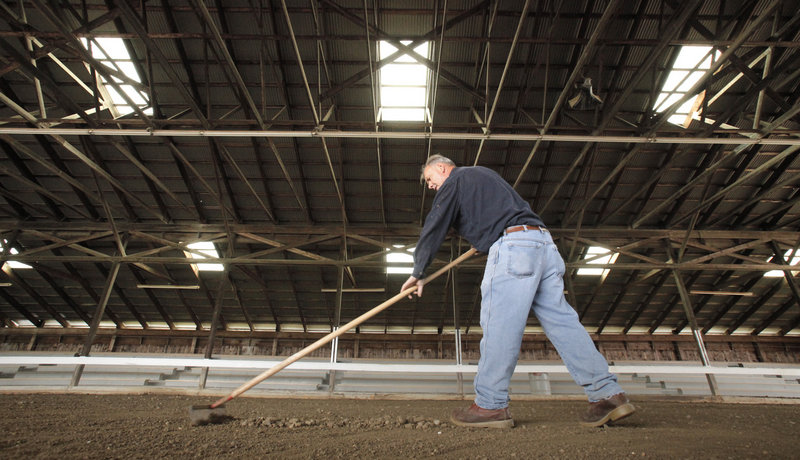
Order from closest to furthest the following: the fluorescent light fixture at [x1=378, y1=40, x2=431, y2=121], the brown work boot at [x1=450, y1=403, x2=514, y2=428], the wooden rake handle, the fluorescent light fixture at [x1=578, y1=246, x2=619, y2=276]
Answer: the brown work boot at [x1=450, y1=403, x2=514, y2=428]
the wooden rake handle
the fluorescent light fixture at [x1=378, y1=40, x2=431, y2=121]
the fluorescent light fixture at [x1=578, y1=246, x2=619, y2=276]

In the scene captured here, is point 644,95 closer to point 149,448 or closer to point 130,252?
point 149,448

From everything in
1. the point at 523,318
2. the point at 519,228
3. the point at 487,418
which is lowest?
the point at 487,418

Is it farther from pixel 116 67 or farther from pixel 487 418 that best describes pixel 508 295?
pixel 116 67

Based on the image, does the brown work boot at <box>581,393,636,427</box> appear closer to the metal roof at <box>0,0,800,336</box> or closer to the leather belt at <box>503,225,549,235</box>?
the leather belt at <box>503,225,549,235</box>

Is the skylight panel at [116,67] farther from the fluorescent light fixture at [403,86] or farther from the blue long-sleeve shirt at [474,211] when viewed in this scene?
the blue long-sleeve shirt at [474,211]

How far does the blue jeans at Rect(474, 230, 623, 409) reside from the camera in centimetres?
260

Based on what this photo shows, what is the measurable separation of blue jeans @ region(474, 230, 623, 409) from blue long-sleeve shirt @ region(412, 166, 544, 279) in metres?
0.14

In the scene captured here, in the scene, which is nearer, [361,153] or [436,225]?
[436,225]

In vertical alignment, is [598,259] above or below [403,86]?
below

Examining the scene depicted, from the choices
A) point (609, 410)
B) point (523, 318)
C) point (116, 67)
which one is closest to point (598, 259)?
point (609, 410)

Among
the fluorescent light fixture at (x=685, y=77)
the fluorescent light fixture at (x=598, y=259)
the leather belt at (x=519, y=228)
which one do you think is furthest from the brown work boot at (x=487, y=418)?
the fluorescent light fixture at (x=598, y=259)

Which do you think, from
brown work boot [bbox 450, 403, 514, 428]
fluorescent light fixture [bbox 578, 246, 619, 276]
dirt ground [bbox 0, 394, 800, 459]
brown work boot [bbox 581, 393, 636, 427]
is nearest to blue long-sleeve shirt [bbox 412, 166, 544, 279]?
brown work boot [bbox 450, 403, 514, 428]

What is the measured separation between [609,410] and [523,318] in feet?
2.85

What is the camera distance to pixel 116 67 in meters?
7.41
